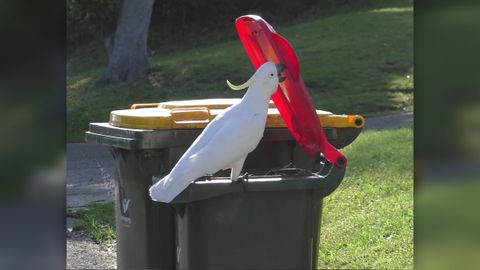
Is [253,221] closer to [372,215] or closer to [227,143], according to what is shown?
[227,143]

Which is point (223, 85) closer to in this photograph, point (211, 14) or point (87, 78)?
point (87, 78)

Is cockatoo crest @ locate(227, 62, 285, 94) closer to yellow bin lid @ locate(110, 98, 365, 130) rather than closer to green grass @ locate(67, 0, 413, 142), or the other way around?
yellow bin lid @ locate(110, 98, 365, 130)

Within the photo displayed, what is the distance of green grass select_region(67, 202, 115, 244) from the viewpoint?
21.5 feet

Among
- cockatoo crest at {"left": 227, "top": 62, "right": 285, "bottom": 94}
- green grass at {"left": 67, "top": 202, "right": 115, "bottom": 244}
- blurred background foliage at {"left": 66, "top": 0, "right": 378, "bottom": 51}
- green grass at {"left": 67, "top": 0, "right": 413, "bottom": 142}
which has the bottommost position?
green grass at {"left": 67, "top": 202, "right": 115, "bottom": 244}

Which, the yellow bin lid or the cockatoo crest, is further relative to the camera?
the yellow bin lid

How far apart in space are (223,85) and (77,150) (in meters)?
4.77

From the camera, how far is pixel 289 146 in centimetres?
405

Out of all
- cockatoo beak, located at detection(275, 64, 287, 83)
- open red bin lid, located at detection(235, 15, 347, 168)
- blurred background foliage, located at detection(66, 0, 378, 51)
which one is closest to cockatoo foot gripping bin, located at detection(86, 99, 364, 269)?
open red bin lid, located at detection(235, 15, 347, 168)

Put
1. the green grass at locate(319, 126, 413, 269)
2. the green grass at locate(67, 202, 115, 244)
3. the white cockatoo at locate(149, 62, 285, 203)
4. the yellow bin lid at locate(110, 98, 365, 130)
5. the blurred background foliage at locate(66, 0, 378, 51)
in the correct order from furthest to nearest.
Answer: the blurred background foliage at locate(66, 0, 378, 51) < the green grass at locate(67, 202, 115, 244) < the green grass at locate(319, 126, 413, 269) < the yellow bin lid at locate(110, 98, 365, 130) < the white cockatoo at locate(149, 62, 285, 203)

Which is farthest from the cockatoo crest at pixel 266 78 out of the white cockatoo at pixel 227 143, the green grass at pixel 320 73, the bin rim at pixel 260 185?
the green grass at pixel 320 73

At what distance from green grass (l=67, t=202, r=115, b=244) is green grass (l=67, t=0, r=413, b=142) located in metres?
4.76

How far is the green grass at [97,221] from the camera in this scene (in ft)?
21.5

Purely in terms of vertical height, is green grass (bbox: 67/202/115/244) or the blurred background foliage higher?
the blurred background foliage

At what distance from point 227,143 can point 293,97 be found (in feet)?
1.53
